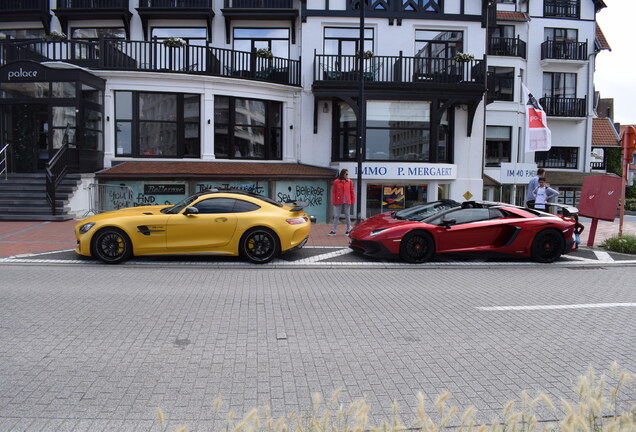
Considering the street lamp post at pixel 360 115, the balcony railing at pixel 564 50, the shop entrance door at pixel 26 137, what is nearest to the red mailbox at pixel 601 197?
the street lamp post at pixel 360 115

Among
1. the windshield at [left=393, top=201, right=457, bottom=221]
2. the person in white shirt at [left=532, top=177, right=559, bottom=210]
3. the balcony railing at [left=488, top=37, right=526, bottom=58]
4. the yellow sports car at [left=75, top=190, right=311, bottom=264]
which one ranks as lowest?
the yellow sports car at [left=75, top=190, right=311, bottom=264]

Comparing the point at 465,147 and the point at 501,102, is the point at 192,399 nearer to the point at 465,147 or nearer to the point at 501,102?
the point at 465,147

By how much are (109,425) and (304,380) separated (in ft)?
4.94

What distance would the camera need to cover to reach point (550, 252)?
1145 cm

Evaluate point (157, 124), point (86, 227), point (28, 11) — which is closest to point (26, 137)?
point (157, 124)

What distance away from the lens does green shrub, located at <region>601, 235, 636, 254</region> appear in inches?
500

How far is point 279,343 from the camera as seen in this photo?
5.25 m

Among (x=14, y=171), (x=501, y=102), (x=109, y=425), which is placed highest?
(x=501, y=102)

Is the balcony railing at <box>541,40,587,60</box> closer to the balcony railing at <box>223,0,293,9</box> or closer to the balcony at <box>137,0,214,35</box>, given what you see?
the balcony railing at <box>223,0,293,9</box>

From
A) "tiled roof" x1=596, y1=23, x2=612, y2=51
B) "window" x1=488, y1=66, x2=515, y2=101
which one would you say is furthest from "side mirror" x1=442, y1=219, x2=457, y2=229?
"tiled roof" x1=596, y1=23, x2=612, y2=51

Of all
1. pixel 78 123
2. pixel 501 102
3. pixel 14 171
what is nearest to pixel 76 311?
pixel 78 123

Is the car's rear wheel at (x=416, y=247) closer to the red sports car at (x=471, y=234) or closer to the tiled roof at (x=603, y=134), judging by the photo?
the red sports car at (x=471, y=234)

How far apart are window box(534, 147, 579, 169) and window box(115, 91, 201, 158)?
2291cm

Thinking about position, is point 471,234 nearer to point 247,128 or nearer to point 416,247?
point 416,247
